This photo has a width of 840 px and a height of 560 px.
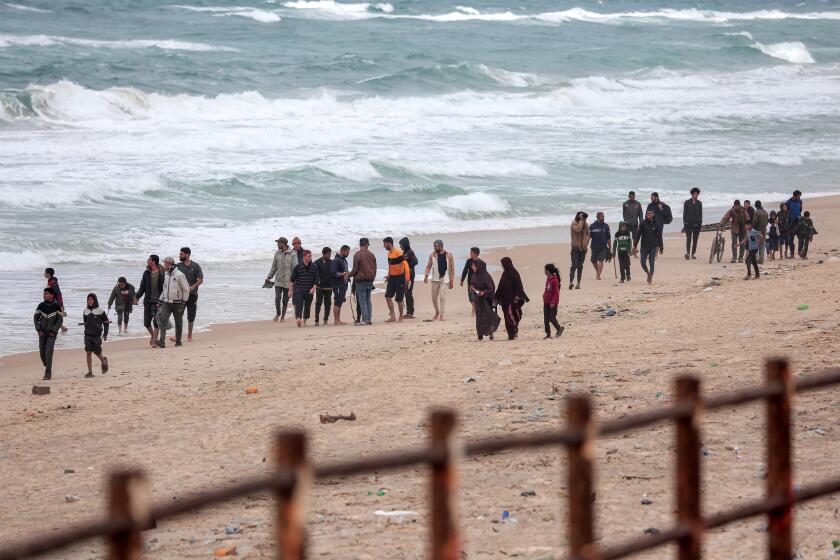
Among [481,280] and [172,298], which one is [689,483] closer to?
[481,280]

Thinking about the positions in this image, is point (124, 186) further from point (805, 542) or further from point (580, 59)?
point (580, 59)

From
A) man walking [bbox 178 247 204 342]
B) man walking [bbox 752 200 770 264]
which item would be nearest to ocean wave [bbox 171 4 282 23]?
man walking [bbox 752 200 770 264]

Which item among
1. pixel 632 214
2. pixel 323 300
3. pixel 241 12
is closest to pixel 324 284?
pixel 323 300

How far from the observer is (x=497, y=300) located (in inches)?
592

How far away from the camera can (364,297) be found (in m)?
18.0

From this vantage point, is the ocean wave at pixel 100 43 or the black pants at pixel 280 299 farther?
the ocean wave at pixel 100 43

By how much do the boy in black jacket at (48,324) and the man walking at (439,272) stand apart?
5.29 m

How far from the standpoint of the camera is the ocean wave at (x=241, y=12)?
80125 millimetres

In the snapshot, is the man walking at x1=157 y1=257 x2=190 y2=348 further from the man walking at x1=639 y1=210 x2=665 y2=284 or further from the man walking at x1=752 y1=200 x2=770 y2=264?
the man walking at x1=752 y1=200 x2=770 y2=264

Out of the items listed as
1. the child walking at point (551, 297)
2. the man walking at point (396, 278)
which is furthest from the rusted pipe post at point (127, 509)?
the man walking at point (396, 278)

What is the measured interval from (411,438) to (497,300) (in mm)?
5154

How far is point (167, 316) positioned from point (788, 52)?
224ft

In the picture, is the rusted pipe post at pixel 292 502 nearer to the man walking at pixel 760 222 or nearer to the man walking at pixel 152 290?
the man walking at pixel 152 290

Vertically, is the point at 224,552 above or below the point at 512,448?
below
